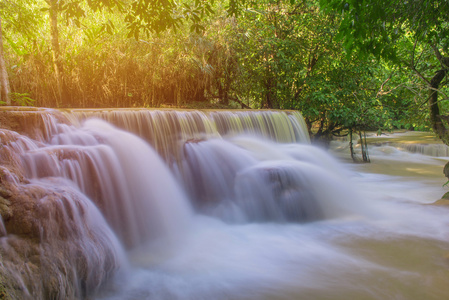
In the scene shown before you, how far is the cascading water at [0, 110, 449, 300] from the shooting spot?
2.65 metres

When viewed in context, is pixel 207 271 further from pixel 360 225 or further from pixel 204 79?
pixel 204 79

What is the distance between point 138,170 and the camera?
4.59 meters

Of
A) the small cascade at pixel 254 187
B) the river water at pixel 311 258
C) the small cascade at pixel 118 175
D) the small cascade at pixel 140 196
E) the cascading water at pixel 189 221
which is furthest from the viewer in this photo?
the small cascade at pixel 254 187

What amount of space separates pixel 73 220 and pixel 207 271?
1492mm

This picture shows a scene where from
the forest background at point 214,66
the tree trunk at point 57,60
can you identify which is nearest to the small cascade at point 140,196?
the forest background at point 214,66

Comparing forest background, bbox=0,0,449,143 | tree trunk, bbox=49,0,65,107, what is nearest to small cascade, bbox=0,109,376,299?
forest background, bbox=0,0,449,143

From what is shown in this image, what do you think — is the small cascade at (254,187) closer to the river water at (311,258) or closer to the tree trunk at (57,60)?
the river water at (311,258)

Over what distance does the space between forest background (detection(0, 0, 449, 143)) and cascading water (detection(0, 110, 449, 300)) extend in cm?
254

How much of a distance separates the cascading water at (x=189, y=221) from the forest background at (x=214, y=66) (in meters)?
2.54

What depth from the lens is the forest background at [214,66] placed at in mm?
7910

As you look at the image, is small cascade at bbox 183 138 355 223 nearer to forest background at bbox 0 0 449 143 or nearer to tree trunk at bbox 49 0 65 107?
forest background at bbox 0 0 449 143

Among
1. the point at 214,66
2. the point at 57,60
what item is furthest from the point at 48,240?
the point at 214,66

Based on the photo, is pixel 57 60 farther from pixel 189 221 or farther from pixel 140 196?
pixel 189 221

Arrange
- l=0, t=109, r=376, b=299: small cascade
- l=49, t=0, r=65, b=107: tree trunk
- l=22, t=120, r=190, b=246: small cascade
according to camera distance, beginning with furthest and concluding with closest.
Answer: l=49, t=0, r=65, b=107: tree trunk < l=22, t=120, r=190, b=246: small cascade < l=0, t=109, r=376, b=299: small cascade
